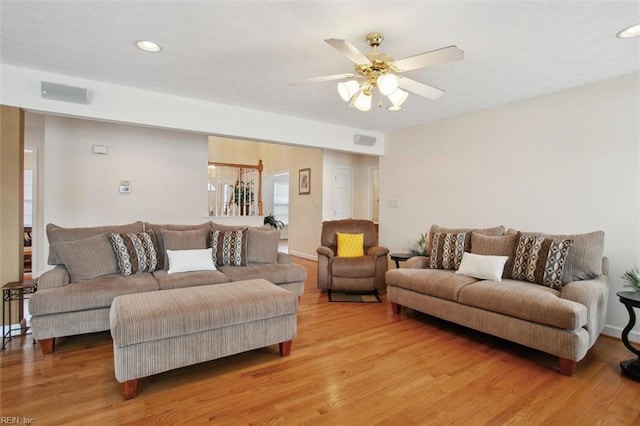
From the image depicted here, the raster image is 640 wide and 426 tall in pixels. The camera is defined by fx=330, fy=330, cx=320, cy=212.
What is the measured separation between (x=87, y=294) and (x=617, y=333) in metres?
4.68

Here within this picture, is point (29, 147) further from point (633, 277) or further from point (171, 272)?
point (633, 277)

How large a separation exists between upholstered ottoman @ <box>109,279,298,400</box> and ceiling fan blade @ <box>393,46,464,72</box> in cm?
185

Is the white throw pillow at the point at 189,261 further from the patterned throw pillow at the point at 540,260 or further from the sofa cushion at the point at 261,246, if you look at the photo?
the patterned throw pillow at the point at 540,260

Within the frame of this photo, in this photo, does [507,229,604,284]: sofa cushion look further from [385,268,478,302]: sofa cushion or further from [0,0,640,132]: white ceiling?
[0,0,640,132]: white ceiling

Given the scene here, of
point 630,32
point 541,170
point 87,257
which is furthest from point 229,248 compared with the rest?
point 630,32

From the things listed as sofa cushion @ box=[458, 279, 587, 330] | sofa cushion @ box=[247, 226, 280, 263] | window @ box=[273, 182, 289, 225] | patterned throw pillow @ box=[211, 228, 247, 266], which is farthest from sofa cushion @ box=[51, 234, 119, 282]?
window @ box=[273, 182, 289, 225]

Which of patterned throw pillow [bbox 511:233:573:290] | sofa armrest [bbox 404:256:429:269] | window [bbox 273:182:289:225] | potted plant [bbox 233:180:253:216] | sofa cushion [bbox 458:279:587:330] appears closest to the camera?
sofa cushion [bbox 458:279:587:330]

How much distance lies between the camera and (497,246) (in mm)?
3363

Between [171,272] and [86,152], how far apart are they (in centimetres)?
267

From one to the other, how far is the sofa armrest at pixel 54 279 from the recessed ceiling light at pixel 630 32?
4654mm

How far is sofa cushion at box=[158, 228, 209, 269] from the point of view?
3496 mm

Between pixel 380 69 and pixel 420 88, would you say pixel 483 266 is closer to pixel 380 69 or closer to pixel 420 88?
pixel 420 88

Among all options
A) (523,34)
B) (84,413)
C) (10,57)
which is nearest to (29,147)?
(10,57)

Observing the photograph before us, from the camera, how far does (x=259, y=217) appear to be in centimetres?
650
